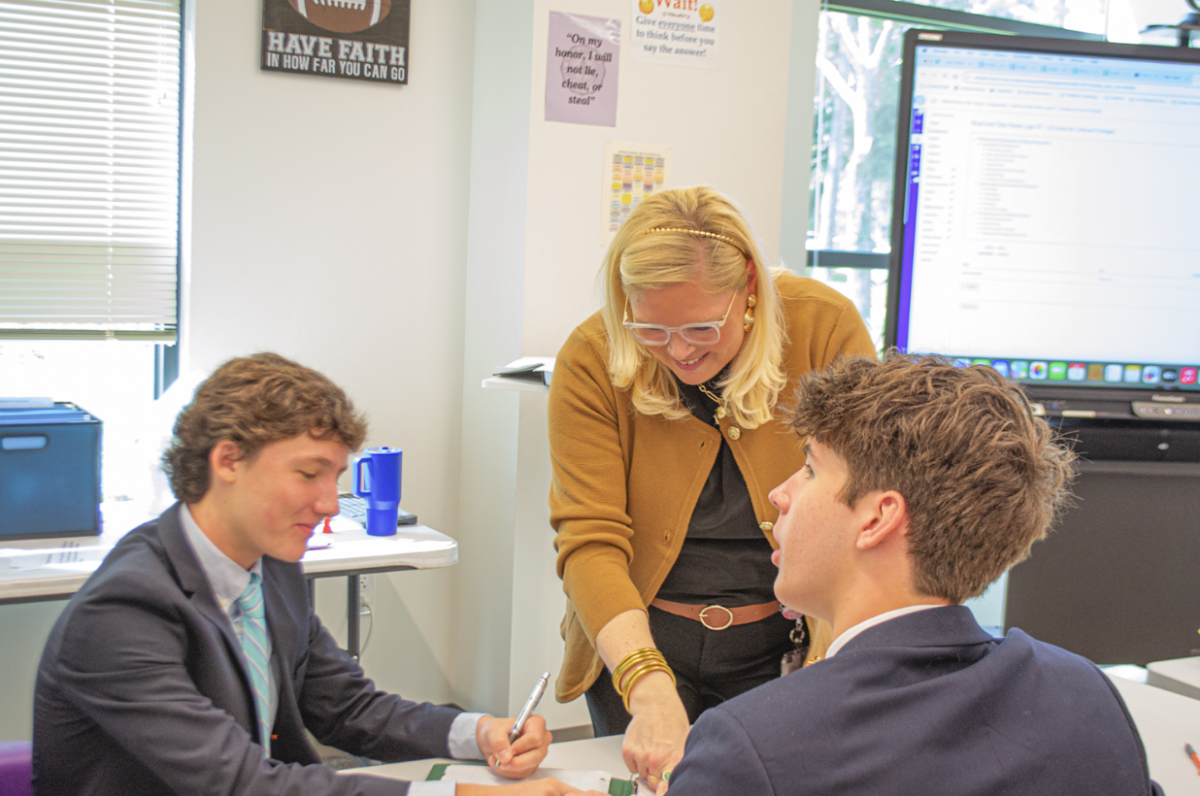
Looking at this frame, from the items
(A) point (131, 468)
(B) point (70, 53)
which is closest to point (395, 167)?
(B) point (70, 53)

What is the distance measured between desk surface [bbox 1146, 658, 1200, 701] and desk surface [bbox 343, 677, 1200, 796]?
17 cm

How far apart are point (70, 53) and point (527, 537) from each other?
1.85m

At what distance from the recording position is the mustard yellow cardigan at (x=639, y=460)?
5.14ft

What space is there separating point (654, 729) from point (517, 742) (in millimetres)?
197

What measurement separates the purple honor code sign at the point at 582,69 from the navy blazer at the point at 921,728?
6.63 ft

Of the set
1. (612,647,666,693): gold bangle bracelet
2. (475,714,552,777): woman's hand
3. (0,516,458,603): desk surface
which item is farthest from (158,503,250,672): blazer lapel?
(0,516,458,603): desk surface

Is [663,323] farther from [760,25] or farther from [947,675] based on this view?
[760,25]

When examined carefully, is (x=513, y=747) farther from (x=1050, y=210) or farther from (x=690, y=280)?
(x=1050, y=210)

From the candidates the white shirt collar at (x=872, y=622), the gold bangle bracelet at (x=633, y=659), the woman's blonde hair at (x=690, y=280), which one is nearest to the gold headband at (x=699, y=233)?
the woman's blonde hair at (x=690, y=280)

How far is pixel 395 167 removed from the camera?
2.95 metres

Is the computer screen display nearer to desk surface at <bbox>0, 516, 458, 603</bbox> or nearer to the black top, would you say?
the black top

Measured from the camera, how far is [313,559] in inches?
84.5

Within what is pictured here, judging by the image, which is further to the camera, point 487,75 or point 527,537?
point 487,75

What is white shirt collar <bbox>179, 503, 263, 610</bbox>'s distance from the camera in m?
1.30
